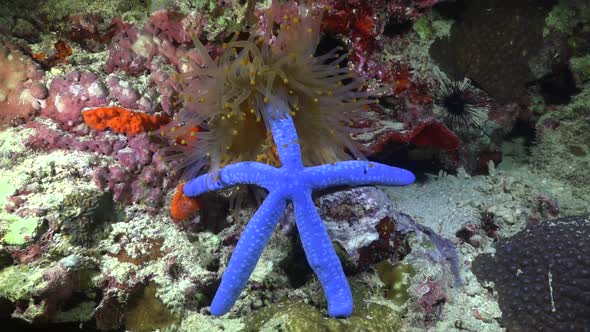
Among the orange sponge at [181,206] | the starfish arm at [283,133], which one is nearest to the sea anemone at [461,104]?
the starfish arm at [283,133]

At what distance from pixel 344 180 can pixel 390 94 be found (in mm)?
1170

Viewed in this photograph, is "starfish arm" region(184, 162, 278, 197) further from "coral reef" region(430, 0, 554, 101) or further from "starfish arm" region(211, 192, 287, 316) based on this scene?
"coral reef" region(430, 0, 554, 101)

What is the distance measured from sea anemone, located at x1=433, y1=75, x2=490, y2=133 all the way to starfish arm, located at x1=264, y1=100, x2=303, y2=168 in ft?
5.79

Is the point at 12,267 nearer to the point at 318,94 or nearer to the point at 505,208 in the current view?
the point at 318,94

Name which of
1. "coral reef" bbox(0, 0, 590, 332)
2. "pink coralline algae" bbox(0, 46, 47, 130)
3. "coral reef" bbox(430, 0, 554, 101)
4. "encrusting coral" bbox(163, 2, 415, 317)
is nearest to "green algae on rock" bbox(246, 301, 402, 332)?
Answer: "coral reef" bbox(0, 0, 590, 332)

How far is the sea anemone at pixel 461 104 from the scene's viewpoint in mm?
4039

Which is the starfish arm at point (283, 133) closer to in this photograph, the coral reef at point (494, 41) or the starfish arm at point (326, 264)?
the starfish arm at point (326, 264)

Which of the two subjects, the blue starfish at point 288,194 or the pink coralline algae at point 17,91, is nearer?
the blue starfish at point 288,194

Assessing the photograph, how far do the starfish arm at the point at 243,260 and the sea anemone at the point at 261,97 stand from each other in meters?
0.52

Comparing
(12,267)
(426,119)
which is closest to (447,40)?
(426,119)

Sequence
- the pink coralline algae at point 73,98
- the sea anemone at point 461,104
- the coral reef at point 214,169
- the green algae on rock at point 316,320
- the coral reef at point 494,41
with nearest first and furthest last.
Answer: the green algae on rock at point 316,320 → the coral reef at point 214,169 → the pink coralline algae at point 73,98 → the sea anemone at point 461,104 → the coral reef at point 494,41

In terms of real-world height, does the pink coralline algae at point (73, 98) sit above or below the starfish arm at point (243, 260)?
above

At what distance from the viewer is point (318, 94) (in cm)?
307

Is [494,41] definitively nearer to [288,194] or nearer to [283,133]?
[283,133]
